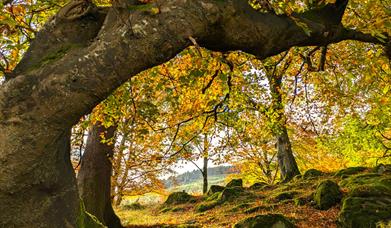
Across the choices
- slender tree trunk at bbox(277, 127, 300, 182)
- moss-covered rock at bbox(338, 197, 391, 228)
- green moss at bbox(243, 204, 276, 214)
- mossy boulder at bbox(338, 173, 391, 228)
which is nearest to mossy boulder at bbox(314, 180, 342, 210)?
mossy boulder at bbox(338, 173, 391, 228)

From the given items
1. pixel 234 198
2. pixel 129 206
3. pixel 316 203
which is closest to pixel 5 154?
pixel 316 203

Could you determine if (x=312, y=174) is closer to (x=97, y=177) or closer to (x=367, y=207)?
(x=367, y=207)

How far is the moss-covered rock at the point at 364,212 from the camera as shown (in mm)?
7645

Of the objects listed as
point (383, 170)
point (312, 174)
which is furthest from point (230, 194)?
point (383, 170)

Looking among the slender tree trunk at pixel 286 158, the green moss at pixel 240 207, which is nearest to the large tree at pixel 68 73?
the green moss at pixel 240 207

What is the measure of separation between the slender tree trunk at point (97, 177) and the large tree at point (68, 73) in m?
6.85

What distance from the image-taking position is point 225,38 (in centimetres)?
454

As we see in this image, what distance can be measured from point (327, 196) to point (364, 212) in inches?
125

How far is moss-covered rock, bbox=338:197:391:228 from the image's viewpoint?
764 centimetres

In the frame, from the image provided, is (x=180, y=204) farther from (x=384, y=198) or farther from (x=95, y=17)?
(x=95, y=17)

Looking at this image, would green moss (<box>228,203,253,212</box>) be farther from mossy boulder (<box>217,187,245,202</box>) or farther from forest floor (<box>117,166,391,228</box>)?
mossy boulder (<box>217,187,245,202</box>)

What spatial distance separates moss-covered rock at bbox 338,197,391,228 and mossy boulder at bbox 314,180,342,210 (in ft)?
7.29

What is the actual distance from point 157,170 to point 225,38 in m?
27.5

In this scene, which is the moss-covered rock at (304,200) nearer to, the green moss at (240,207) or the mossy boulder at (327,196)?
the mossy boulder at (327,196)
